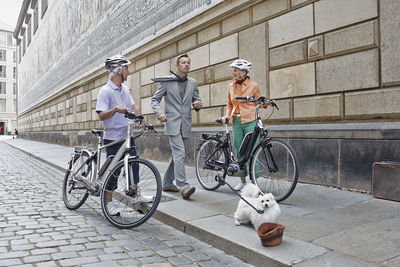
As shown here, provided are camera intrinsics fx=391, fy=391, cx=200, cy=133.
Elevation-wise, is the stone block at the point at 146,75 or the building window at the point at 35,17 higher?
the building window at the point at 35,17

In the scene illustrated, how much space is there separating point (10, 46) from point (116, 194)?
258ft

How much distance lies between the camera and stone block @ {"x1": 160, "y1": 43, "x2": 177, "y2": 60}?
10352 mm

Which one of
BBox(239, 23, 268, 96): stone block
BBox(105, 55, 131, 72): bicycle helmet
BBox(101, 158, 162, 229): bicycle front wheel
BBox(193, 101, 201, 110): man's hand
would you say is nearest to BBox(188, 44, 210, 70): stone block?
BBox(239, 23, 268, 96): stone block

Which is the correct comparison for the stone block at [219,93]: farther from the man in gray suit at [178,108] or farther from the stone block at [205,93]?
the man in gray suit at [178,108]

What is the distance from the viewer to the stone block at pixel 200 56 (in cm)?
888

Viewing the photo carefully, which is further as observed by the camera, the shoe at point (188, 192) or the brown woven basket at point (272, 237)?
the shoe at point (188, 192)

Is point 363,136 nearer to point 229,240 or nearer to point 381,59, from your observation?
point 381,59

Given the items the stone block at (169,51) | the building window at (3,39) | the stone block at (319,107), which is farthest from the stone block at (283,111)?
the building window at (3,39)

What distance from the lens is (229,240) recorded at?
11.2 feet

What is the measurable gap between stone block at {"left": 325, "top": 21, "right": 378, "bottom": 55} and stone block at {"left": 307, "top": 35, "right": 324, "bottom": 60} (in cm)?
10

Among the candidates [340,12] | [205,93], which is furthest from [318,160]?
[205,93]

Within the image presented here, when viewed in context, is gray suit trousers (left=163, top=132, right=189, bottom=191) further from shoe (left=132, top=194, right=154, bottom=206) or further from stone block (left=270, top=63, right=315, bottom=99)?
stone block (left=270, top=63, right=315, bottom=99)

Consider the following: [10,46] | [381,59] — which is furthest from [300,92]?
[10,46]

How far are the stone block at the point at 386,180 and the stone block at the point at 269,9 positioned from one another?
129 inches
